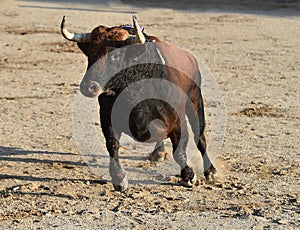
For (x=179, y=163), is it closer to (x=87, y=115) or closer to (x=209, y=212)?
(x=209, y=212)

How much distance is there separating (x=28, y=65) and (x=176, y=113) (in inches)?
273

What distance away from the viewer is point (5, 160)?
7383 millimetres

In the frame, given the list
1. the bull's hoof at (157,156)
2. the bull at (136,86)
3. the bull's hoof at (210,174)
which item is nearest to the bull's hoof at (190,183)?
the bull at (136,86)

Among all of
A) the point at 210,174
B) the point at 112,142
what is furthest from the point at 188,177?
the point at 112,142

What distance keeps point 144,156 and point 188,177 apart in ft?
3.64

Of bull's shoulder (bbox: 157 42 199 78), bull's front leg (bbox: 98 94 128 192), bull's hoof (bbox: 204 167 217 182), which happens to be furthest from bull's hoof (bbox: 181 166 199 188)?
bull's shoulder (bbox: 157 42 199 78)

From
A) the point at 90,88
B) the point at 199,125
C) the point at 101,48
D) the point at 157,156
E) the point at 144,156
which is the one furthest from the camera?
the point at 144,156

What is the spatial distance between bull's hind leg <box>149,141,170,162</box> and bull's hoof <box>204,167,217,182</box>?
2.17 ft

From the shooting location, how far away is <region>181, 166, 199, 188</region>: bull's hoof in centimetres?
654

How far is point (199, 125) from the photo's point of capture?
700 cm

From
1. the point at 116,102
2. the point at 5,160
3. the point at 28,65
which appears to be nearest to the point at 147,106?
the point at 116,102

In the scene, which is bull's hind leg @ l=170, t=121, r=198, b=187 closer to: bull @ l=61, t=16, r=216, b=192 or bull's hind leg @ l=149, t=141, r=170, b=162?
bull @ l=61, t=16, r=216, b=192

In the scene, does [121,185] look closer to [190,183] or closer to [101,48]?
[190,183]

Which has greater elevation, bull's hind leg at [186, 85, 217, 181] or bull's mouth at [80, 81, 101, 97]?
bull's mouth at [80, 81, 101, 97]
